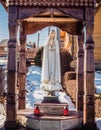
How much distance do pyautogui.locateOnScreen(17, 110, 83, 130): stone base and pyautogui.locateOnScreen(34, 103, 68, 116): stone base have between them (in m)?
0.35

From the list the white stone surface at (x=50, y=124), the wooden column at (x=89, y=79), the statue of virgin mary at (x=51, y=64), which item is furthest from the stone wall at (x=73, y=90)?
the white stone surface at (x=50, y=124)

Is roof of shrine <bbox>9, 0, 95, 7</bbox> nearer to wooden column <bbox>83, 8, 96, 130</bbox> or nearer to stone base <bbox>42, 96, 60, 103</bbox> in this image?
wooden column <bbox>83, 8, 96, 130</bbox>

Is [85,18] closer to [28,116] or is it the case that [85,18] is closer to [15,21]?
[15,21]

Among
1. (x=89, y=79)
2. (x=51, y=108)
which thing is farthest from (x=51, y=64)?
(x=89, y=79)

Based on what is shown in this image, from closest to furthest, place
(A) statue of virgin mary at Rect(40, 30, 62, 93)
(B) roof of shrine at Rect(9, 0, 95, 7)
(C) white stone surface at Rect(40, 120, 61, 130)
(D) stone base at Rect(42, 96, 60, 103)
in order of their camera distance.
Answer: (C) white stone surface at Rect(40, 120, 61, 130), (B) roof of shrine at Rect(9, 0, 95, 7), (D) stone base at Rect(42, 96, 60, 103), (A) statue of virgin mary at Rect(40, 30, 62, 93)

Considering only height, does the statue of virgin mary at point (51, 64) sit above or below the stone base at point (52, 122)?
above

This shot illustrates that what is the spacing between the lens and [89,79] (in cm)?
860

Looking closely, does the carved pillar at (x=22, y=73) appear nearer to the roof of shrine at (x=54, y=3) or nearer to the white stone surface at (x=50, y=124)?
the roof of shrine at (x=54, y=3)

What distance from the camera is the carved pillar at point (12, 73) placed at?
8500 mm

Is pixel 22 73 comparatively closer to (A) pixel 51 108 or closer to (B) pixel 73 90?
(A) pixel 51 108

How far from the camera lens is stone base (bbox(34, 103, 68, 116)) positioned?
359 inches

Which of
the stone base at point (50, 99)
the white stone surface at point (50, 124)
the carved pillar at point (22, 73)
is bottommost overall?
the white stone surface at point (50, 124)

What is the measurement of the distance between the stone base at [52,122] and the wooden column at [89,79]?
13.4 inches

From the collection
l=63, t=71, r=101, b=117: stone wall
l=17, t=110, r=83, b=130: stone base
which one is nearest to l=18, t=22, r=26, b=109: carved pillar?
l=17, t=110, r=83, b=130: stone base
